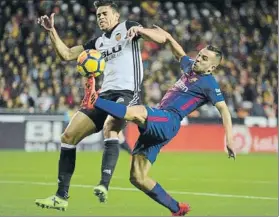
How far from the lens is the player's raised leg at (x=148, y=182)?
24.9 ft

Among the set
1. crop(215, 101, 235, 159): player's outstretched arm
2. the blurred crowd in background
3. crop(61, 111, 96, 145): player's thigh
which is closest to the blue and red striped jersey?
crop(215, 101, 235, 159): player's outstretched arm

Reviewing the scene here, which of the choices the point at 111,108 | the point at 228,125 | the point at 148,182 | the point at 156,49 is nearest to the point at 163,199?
the point at 148,182

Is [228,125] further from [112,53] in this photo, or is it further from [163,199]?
[112,53]

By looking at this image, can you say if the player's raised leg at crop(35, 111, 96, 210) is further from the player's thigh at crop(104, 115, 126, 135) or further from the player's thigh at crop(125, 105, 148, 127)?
the player's thigh at crop(125, 105, 148, 127)

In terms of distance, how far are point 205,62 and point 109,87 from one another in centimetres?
110

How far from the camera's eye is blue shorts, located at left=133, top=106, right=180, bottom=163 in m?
7.51

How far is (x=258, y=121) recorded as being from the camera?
2103 cm

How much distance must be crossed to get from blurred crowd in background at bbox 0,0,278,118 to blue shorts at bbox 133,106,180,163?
12282 millimetres

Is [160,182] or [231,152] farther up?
[231,152]

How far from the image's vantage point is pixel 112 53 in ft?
26.9

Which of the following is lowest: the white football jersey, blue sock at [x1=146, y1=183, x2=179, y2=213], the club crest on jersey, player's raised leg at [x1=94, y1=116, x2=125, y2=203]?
blue sock at [x1=146, y1=183, x2=179, y2=213]

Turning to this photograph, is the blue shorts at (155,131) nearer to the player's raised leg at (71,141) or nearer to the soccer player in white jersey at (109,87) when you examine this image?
the soccer player in white jersey at (109,87)

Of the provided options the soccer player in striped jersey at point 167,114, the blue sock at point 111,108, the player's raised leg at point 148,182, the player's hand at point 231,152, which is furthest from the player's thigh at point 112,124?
the player's hand at point 231,152

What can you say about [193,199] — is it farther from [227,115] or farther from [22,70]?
[22,70]
